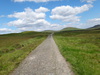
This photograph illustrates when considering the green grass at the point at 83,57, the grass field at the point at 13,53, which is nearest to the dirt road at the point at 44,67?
the green grass at the point at 83,57

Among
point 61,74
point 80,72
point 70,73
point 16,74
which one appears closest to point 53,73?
point 61,74

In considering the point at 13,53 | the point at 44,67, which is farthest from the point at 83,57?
the point at 13,53

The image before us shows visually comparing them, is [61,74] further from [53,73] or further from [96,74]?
[96,74]

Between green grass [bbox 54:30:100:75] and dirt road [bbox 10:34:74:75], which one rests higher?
dirt road [bbox 10:34:74:75]

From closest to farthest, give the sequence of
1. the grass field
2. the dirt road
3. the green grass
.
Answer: the dirt road, the green grass, the grass field

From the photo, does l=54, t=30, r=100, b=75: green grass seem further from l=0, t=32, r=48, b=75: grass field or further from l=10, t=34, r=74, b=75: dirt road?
l=0, t=32, r=48, b=75: grass field

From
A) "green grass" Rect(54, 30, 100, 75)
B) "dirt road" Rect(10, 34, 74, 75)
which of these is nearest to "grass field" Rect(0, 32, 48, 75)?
"dirt road" Rect(10, 34, 74, 75)

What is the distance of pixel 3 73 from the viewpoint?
874cm

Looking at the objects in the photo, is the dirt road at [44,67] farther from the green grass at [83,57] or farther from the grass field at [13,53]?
the grass field at [13,53]

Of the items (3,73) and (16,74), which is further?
(3,73)

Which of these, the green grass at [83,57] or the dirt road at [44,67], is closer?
the dirt road at [44,67]

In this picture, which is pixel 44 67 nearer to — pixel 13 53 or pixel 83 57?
pixel 83 57

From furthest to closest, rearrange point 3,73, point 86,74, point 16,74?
point 3,73 < point 16,74 < point 86,74

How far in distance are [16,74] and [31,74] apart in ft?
3.94
